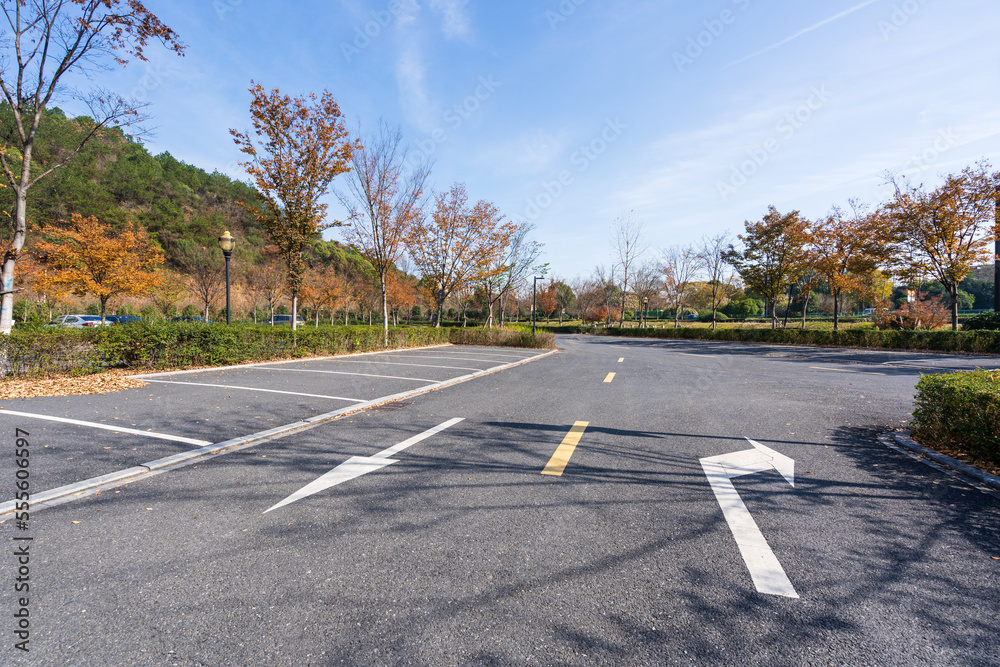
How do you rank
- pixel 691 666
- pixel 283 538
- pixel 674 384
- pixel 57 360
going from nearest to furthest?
pixel 691 666
pixel 283 538
pixel 57 360
pixel 674 384

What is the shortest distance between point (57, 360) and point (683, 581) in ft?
40.4

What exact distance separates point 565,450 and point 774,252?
34.0 m

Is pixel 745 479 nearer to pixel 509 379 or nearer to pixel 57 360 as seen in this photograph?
pixel 509 379

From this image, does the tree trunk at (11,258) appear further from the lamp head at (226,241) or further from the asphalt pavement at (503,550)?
the asphalt pavement at (503,550)

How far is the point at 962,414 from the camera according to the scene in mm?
4395

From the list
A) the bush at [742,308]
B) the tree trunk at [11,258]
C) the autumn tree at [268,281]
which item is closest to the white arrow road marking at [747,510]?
the tree trunk at [11,258]

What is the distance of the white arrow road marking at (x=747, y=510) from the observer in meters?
2.34

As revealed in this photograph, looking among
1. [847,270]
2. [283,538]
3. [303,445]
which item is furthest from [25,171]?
[847,270]

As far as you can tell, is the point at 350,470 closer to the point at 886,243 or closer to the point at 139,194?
the point at 886,243

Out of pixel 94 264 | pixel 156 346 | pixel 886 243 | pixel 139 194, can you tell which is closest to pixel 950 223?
pixel 886 243

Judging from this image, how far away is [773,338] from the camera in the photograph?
2683 centimetres

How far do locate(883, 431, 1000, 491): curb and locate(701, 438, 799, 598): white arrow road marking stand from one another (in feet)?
4.70

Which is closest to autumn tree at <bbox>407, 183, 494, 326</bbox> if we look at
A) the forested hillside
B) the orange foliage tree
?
the orange foliage tree

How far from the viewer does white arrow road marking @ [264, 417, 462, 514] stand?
3.44 metres
